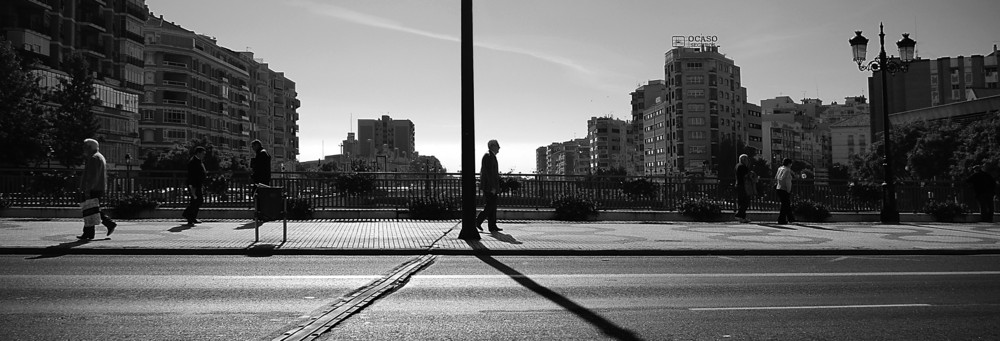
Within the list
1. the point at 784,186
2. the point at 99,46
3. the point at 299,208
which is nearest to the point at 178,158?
the point at 99,46

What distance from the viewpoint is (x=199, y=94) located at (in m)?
110

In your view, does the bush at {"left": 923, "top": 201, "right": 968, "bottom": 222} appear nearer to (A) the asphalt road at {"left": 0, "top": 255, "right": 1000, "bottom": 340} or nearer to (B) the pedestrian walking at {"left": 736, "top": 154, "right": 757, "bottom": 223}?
(B) the pedestrian walking at {"left": 736, "top": 154, "right": 757, "bottom": 223}

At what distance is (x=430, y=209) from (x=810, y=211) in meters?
11.1

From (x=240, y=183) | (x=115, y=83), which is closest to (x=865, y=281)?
(x=240, y=183)

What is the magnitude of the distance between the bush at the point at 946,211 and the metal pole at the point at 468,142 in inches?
649

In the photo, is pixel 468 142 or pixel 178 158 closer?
pixel 468 142

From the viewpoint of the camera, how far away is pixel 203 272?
9406 mm

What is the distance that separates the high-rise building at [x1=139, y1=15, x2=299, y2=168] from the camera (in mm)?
104125

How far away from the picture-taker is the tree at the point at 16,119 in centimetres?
4622

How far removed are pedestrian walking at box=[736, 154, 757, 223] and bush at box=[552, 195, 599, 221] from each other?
3954 millimetres

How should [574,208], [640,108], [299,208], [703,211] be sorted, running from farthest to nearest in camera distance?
[640,108]
[703,211]
[574,208]
[299,208]

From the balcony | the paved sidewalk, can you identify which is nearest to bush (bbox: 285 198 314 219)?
the paved sidewalk

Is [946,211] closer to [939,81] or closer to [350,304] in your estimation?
[350,304]

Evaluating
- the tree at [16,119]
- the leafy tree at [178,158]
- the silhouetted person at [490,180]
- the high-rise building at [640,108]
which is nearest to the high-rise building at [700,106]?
the high-rise building at [640,108]
